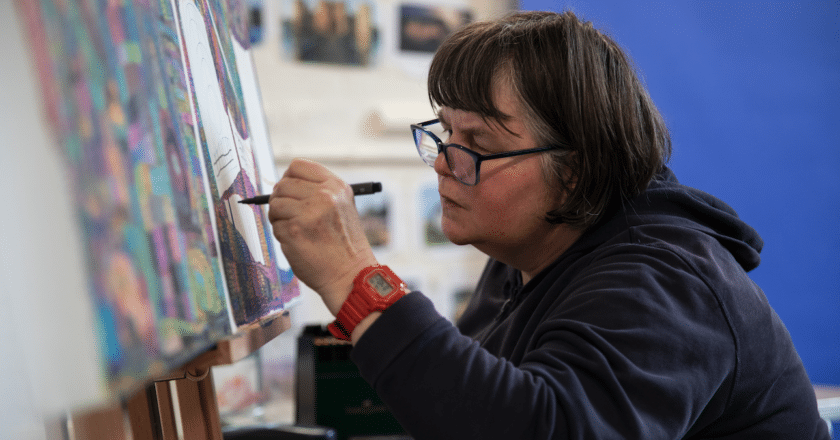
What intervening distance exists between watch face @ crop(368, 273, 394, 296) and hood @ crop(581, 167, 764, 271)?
303 mm

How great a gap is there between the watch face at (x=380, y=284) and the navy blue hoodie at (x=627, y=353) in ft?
0.07

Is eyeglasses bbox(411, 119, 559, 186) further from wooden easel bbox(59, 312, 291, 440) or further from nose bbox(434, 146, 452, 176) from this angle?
wooden easel bbox(59, 312, 291, 440)

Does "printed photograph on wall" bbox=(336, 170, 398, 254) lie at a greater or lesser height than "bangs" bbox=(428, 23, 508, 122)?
lesser

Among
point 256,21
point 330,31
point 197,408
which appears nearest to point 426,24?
point 330,31

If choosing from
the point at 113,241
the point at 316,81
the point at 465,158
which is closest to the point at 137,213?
the point at 113,241

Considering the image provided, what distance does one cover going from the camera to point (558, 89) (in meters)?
0.77

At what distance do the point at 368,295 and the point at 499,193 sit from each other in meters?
0.26

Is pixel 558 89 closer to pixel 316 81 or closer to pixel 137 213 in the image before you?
pixel 137 213

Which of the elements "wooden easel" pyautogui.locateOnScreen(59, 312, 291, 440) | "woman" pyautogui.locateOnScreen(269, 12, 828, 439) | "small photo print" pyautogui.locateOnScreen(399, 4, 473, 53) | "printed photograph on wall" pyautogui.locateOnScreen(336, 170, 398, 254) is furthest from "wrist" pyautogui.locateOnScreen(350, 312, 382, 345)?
"small photo print" pyautogui.locateOnScreen(399, 4, 473, 53)

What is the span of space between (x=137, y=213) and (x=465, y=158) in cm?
43

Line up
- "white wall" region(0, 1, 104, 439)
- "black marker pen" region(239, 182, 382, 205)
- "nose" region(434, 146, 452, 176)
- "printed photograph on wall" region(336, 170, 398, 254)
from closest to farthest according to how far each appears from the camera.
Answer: "white wall" region(0, 1, 104, 439) < "black marker pen" region(239, 182, 382, 205) < "nose" region(434, 146, 452, 176) < "printed photograph on wall" region(336, 170, 398, 254)

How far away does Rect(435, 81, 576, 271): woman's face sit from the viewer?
0.79 m

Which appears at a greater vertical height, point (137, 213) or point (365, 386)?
point (137, 213)

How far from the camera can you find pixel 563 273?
0.79 metres
